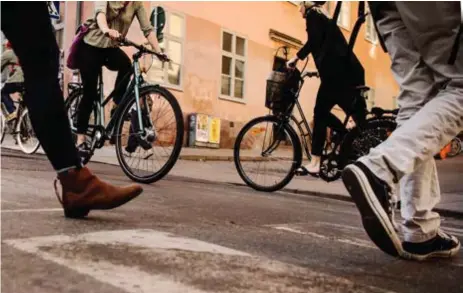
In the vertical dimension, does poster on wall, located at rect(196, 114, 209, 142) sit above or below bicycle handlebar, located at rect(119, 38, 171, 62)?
below

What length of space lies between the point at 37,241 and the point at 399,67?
1658 mm

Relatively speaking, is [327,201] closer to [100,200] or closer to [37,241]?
[100,200]

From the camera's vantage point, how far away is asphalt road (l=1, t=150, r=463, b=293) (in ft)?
5.59

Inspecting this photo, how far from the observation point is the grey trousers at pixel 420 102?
218 centimetres

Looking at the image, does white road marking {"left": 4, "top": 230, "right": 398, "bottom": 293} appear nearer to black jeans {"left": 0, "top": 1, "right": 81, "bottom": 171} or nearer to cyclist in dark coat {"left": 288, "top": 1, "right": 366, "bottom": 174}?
black jeans {"left": 0, "top": 1, "right": 81, "bottom": 171}

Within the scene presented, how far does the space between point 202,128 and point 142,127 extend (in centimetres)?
946

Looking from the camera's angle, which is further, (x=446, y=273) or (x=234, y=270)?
(x=446, y=273)

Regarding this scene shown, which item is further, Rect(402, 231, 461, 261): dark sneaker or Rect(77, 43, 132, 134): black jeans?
Rect(77, 43, 132, 134): black jeans

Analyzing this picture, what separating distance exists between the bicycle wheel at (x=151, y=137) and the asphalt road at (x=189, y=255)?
1.30m

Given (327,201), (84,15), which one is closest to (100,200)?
(327,201)

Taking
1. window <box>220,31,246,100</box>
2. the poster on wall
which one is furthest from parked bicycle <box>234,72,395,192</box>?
window <box>220,31,246,100</box>

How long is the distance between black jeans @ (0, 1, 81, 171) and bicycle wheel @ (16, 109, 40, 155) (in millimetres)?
5751

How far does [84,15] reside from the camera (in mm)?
13688

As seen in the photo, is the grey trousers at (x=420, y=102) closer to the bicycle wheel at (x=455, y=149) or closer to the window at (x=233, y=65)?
the bicycle wheel at (x=455, y=149)
